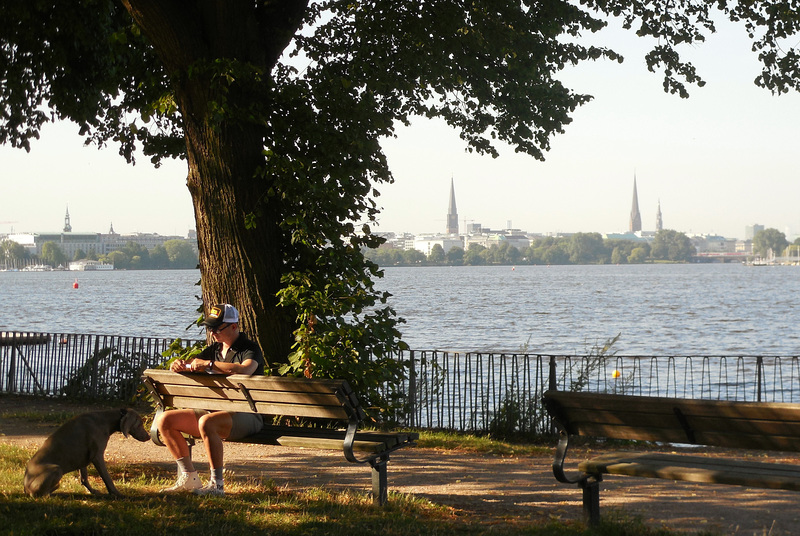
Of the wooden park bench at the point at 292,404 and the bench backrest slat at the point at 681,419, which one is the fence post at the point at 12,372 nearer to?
the wooden park bench at the point at 292,404

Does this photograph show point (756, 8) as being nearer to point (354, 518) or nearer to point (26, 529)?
point (354, 518)

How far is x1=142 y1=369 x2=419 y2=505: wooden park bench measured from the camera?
681cm

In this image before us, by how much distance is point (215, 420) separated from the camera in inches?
288

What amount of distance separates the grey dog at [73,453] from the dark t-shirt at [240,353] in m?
0.90

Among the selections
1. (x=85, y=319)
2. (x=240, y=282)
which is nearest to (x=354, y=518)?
(x=240, y=282)

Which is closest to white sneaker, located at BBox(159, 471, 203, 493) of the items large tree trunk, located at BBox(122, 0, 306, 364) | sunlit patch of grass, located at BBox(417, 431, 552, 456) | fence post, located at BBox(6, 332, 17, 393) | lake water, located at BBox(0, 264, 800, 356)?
large tree trunk, located at BBox(122, 0, 306, 364)

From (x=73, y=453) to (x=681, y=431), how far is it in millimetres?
4350

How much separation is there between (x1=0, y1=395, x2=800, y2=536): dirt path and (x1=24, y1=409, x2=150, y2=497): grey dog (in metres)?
1.44

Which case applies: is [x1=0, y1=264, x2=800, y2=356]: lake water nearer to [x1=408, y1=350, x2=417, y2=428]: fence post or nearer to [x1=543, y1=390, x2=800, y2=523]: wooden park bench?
[x1=408, y1=350, x2=417, y2=428]: fence post

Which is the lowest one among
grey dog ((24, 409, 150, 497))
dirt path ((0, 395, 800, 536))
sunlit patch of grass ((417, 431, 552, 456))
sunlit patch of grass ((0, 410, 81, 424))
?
sunlit patch of grass ((417, 431, 552, 456))

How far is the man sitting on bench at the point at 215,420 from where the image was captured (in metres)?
7.27

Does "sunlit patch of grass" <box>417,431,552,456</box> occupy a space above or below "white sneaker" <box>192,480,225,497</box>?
below

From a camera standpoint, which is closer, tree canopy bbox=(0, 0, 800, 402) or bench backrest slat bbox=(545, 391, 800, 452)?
bench backrest slat bbox=(545, 391, 800, 452)

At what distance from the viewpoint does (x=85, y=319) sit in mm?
58812
